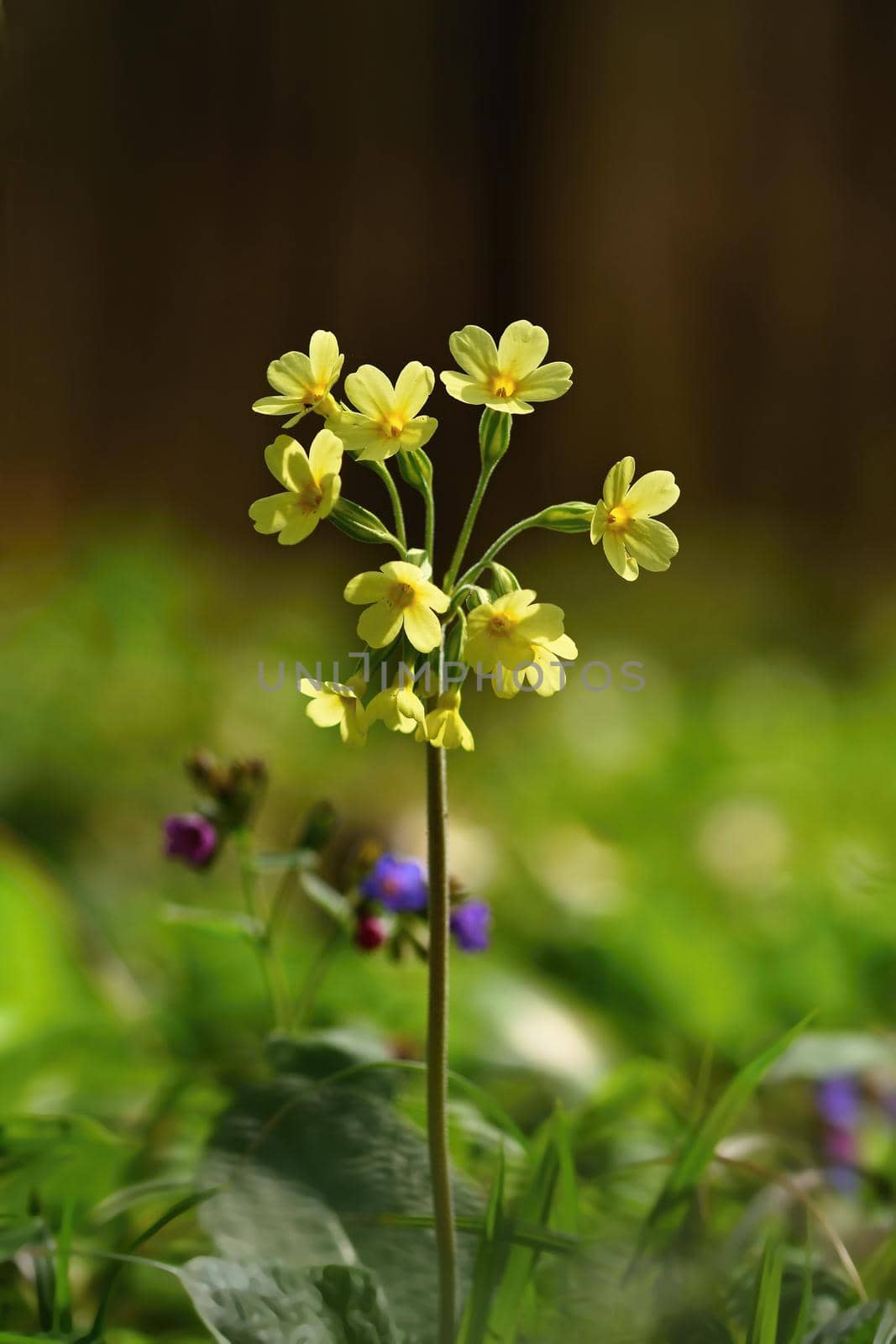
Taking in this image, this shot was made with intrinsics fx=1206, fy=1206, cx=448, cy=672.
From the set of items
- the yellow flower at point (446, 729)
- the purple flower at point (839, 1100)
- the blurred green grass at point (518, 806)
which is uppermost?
the yellow flower at point (446, 729)

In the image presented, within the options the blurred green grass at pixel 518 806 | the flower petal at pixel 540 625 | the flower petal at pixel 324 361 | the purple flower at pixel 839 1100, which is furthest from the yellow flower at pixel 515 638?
the purple flower at pixel 839 1100

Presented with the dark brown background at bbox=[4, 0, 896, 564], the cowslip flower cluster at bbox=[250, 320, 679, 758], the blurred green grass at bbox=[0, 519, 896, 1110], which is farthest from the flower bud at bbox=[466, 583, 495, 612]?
the dark brown background at bbox=[4, 0, 896, 564]

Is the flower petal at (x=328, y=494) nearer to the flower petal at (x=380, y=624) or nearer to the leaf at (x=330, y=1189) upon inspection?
the flower petal at (x=380, y=624)

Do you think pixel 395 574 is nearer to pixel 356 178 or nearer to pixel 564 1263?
pixel 564 1263

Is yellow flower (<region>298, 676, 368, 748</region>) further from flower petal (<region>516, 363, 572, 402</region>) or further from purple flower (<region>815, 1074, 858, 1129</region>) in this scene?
purple flower (<region>815, 1074, 858, 1129</region>)

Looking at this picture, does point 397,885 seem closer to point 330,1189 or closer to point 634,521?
point 330,1189

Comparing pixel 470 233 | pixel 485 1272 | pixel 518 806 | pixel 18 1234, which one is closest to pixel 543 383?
pixel 485 1272

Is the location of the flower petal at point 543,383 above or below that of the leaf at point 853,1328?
above
